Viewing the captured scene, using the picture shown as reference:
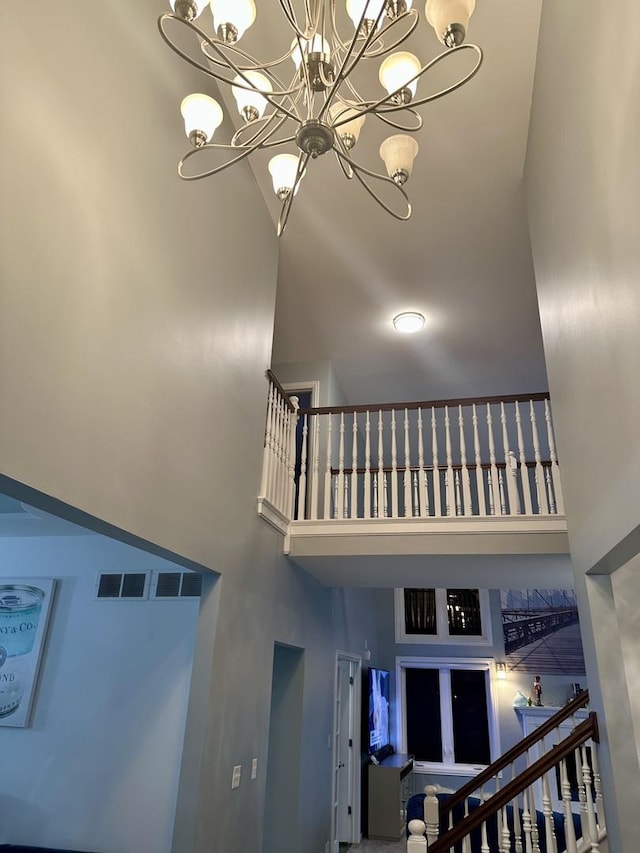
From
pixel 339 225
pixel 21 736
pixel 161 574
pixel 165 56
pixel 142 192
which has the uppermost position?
pixel 339 225

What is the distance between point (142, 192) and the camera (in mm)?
2723

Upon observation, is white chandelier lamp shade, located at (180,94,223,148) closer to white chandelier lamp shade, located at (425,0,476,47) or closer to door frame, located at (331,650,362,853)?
white chandelier lamp shade, located at (425,0,476,47)

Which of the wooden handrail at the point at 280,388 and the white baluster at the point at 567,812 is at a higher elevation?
the wooden handrail at the point at 280,388

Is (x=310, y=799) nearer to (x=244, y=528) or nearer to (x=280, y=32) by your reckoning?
(x=244, y=528)

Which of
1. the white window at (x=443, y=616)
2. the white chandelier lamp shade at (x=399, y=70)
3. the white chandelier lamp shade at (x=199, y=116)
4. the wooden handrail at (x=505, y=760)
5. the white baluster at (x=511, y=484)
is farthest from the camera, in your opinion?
the white window at (x=443, y=616)

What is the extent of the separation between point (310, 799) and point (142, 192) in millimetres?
4886

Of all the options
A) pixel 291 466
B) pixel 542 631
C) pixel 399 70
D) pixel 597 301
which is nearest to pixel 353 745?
pixel 542 631

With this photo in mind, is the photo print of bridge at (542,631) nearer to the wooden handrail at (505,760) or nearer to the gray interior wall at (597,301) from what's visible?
the wooden handrail at (505,760)

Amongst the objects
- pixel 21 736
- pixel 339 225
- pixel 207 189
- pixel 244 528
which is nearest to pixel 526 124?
pixel 339 225

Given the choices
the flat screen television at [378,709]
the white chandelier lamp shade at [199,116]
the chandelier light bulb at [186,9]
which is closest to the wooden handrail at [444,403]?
the white chandelier lamp shade at [199,116]

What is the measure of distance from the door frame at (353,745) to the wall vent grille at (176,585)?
2.50 meters

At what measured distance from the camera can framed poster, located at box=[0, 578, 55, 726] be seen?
4027 millimetres

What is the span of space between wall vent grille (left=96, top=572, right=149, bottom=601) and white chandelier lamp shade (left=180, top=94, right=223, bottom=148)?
10.2 feet

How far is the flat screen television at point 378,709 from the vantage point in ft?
24.1
